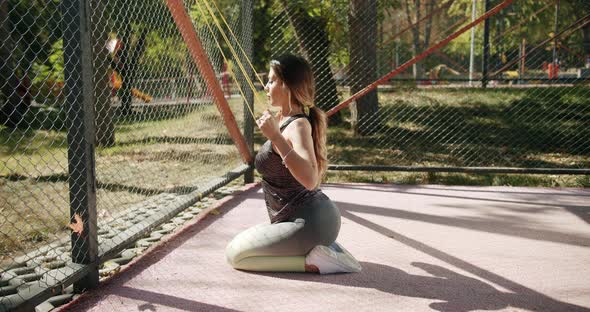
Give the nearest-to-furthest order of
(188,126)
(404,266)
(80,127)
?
(80,127) < (404,266) < (188,126)

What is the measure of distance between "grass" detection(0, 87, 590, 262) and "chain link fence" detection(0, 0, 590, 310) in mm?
36

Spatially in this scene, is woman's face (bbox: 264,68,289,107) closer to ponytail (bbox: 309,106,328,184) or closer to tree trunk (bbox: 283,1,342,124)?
ponytail (bbox: 309,106,328,184)

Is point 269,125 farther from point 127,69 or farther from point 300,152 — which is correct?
point 127,69

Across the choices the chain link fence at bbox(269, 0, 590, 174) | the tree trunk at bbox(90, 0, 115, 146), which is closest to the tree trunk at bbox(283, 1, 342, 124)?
the chain link fence at bbox(269, 0, 590, 174)

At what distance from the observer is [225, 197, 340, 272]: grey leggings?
11.0ft

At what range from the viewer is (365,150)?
29.0ft

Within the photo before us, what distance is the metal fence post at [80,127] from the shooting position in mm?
3043

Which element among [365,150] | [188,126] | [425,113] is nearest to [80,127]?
[365,150]

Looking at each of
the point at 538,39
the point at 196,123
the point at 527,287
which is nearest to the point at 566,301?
the point at 527,287

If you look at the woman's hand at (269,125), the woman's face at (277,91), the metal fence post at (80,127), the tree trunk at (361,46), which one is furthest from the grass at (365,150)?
the woman's hand at (269,125)

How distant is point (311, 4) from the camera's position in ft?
30.3

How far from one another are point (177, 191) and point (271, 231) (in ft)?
8.71

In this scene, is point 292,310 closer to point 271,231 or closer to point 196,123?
point 271,231

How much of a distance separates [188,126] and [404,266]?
314 inches
